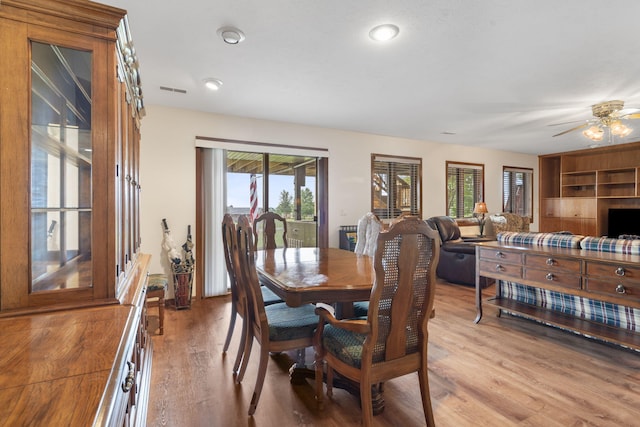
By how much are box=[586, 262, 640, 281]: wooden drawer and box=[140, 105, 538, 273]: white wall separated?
339 centimetres

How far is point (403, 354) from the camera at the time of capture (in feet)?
5.34

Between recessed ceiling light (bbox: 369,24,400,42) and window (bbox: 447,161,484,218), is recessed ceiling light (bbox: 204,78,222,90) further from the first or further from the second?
window (bbox: 447,161,484,218)

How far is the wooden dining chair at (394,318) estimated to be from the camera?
1476 millimetres

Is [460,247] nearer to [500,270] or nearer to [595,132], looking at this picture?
[500,270]

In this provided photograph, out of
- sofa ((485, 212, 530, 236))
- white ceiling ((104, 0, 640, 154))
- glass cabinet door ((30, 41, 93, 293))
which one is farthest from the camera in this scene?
sofa ((485, 212, 530, 236))

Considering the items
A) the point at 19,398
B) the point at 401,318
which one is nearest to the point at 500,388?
the point at 401,318

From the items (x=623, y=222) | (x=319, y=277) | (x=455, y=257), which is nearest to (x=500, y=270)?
(x=455, y=257)

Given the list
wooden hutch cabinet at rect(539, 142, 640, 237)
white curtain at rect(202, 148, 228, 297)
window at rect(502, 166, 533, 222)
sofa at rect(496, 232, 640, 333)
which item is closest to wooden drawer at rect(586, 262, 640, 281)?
sofa at rect(496, 232, 640, 333)

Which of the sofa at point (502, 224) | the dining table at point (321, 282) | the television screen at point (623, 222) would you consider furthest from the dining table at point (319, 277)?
the television screen at point (623, 222)

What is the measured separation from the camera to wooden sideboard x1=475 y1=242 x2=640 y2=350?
2285mm

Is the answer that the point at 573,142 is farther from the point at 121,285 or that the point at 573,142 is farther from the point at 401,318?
the point at 121,285

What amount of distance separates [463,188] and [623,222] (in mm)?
3239

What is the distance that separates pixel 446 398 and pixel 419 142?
5077mm

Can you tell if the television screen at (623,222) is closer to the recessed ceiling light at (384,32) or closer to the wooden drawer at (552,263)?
the wooden drawer at (552,263)
